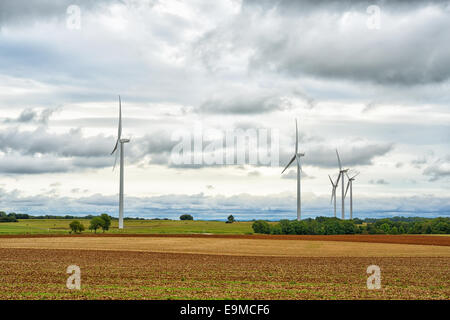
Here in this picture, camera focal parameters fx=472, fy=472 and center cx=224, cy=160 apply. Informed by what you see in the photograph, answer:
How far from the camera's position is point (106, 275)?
37781 mm

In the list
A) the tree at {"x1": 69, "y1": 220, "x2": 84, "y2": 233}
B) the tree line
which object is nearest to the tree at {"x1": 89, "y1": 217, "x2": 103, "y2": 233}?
the tree at {"x1": 69, "y1": 220, "x2": 84, "y2": 233}

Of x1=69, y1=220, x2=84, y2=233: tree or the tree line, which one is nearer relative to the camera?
x1=69, y1=220, x2=84, y2=233: tree

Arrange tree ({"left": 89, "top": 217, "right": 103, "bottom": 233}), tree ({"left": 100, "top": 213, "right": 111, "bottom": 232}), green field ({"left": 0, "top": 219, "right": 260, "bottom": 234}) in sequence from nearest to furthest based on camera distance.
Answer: green field ({"left": 0, "top": 219, "right": 260, "bottom": 234}), tree ({"left": 89, "top": 217, "right": 103, "bottom": 233}), tree ({"left": 100, "top": 213, "right": 111, "bottom": 232})

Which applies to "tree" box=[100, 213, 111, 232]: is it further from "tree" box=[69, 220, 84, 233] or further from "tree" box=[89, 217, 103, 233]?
"tree" box=[69, 220, 84, 233]

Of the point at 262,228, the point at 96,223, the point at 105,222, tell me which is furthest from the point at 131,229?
the point at 262,228

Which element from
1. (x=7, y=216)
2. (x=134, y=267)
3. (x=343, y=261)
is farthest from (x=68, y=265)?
(x=7, y=216)
